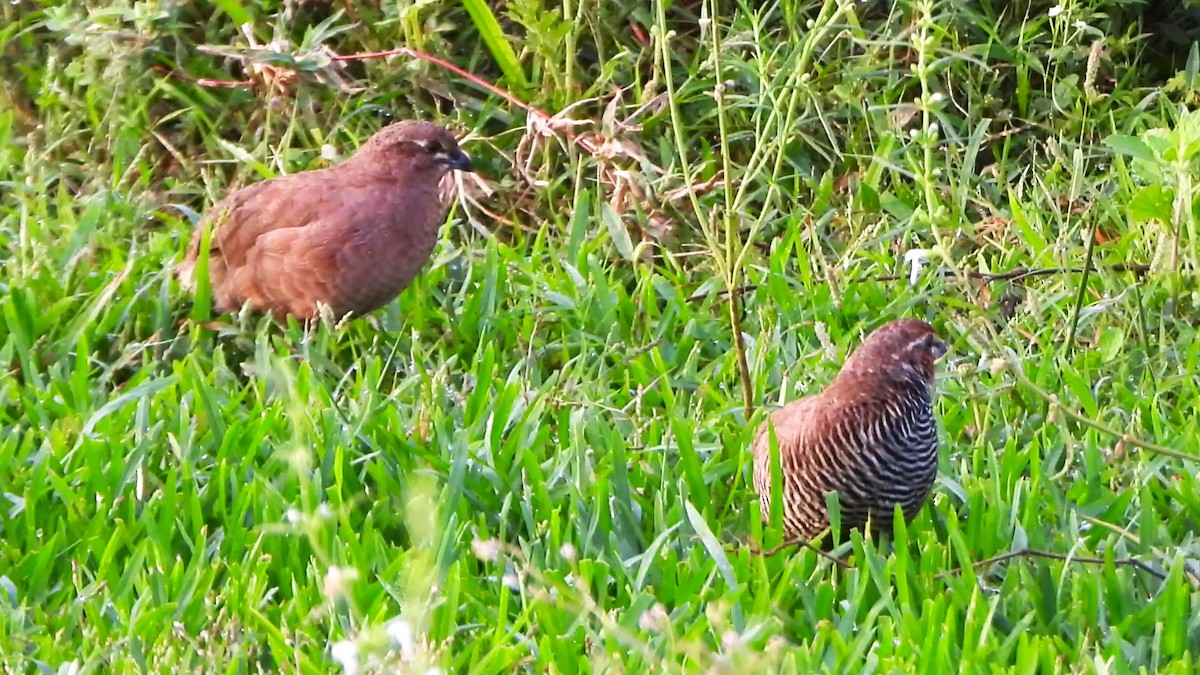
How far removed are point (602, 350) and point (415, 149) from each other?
885 mm

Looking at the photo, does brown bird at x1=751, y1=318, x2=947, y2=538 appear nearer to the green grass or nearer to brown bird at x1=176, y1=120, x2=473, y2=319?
the green grass

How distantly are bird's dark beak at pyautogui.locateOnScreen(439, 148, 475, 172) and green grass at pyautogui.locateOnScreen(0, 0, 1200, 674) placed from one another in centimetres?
27

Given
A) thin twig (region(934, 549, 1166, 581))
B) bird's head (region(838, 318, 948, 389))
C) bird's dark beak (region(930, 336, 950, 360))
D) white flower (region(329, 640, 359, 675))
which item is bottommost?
thin twig (region(934, 549, 1166, 581))

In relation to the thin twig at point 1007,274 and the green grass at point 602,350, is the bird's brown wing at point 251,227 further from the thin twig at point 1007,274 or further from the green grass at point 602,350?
the thin twig at point 1007,274

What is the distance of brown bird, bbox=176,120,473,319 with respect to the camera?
523 cm

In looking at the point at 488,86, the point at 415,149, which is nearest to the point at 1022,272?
the point at 415,149

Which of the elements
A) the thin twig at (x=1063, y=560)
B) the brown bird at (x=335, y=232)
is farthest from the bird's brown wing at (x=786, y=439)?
the brown bird at (x=335, y=232)

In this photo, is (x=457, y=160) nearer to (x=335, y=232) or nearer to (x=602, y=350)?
(x=335, y=232)

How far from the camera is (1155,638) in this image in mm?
3492

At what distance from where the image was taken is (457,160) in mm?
5645

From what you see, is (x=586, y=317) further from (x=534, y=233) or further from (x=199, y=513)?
(x=199, y=513)

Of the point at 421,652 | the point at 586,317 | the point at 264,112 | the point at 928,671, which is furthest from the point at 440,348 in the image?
the point at 421,652

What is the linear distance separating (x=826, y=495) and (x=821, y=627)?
480mm

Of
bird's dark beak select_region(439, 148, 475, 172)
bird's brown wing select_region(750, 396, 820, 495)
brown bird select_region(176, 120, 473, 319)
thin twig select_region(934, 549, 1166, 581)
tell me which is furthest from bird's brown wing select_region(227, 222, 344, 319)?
thin twig select_region(934, 549, 1166, 581)
